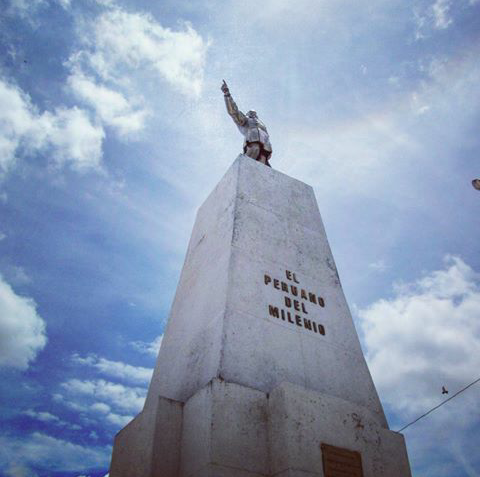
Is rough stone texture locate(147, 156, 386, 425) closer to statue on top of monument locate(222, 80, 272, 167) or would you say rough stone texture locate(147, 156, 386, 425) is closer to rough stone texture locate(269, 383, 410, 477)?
rough stone texture locate(269, 383, 410, 477)

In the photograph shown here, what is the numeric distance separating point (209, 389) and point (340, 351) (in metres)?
2.82

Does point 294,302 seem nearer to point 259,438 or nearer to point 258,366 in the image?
point 258,366

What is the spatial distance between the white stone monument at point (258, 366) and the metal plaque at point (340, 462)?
0.01m

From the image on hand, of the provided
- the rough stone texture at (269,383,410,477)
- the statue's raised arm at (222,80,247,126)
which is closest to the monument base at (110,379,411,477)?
the rough stone texture at (269,383,410,477)

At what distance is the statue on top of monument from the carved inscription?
4535mm

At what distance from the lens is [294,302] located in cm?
714

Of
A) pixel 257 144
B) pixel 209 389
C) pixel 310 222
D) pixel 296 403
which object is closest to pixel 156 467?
pixel 209 389

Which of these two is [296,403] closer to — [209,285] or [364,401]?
[364,401]

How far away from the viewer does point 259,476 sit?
465 cm

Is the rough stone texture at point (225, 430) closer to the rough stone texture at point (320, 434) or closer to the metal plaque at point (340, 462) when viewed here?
the rough stone texture at point (320, 434)

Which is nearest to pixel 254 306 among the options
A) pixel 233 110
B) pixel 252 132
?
pixel 252 132

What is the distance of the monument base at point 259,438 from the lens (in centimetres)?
462

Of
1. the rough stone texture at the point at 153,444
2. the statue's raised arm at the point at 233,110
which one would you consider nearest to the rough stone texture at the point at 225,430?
the rough stone texture at the point at 153,444

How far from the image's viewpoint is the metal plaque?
4766mm
